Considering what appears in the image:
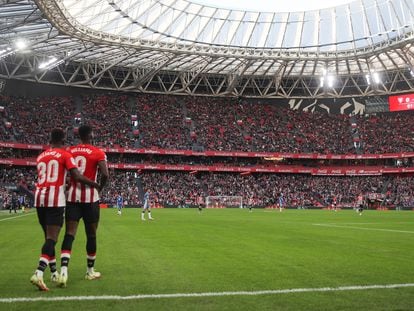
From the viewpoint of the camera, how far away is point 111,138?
66.3m

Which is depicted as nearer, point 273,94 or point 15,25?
point 15,25

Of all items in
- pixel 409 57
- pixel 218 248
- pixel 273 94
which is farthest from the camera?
pixel 273 94

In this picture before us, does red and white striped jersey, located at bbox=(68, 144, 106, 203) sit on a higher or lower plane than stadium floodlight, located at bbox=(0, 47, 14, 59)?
lower

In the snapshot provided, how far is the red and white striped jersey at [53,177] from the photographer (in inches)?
294

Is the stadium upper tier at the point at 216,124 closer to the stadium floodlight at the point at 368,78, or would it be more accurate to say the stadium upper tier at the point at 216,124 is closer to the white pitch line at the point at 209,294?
the stadium floodlight at the point at 368,78

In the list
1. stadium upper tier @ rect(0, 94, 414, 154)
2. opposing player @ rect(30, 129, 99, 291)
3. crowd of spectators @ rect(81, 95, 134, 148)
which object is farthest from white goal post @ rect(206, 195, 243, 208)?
opposing player @ rect(30, 129, 99, 291)

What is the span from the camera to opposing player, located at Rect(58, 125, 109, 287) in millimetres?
7809

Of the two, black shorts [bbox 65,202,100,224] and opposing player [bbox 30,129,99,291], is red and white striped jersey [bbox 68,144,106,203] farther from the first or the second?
opposing player [bbox 30,129,99,291]

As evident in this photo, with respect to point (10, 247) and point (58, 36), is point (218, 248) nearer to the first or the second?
point (10, 247)

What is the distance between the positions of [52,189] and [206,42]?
50412 millimetres

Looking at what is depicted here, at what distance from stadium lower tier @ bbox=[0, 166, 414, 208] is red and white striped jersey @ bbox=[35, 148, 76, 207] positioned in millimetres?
50869

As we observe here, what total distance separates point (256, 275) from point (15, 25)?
37.6 m

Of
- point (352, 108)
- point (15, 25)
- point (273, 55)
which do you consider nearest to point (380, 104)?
point (352, 108)

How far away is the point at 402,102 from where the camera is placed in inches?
2687
